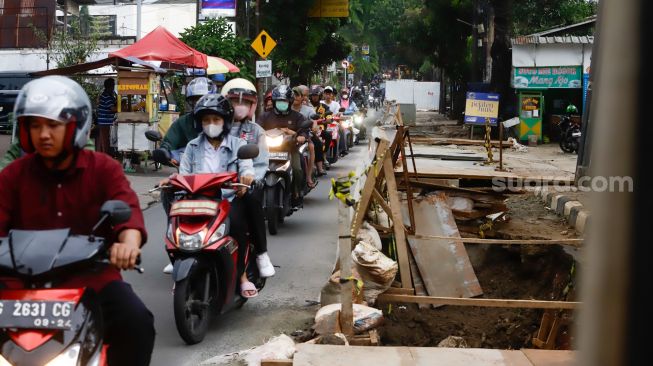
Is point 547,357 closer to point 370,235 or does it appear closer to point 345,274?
point 345,274

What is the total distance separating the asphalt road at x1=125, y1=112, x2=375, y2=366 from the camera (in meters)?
5.40

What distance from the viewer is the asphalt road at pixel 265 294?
5.40m

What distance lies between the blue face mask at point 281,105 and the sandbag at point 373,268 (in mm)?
5174

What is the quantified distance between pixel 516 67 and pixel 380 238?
60.5 ft

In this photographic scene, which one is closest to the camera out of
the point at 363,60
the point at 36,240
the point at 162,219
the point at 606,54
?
the point at 606,54

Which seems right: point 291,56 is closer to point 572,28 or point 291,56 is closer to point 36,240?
point 572,28

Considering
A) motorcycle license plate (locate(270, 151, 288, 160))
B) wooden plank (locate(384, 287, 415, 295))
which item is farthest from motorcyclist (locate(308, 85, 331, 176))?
wooden plank (locate(384, 287, 415, 295))

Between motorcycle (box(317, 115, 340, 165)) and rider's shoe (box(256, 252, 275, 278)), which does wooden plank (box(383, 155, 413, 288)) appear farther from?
motorcycle (box(317, 115, 340, 165))

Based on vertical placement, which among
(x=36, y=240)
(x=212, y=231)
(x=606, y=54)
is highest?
(x=606, y=54)

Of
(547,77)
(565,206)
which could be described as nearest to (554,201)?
(565,206)

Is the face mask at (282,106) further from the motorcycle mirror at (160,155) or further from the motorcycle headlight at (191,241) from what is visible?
the motorcycle headlight at (191,241)

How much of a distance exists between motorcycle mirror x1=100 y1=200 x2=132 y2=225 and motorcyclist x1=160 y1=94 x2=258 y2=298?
9.50 ft

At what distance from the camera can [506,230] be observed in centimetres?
979

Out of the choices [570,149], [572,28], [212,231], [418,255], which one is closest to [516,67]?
[572,28]
